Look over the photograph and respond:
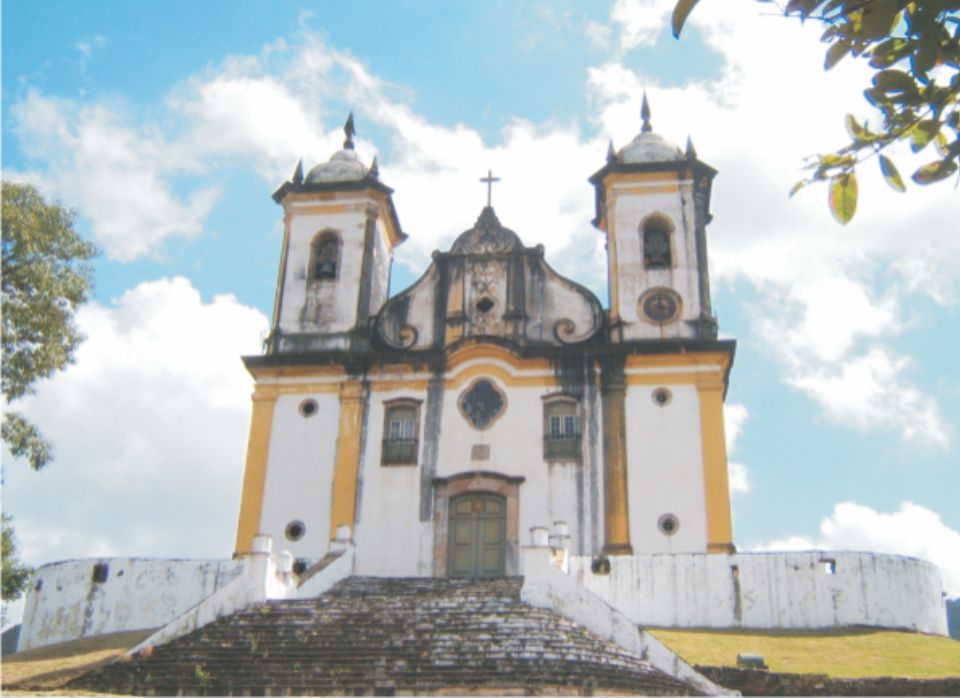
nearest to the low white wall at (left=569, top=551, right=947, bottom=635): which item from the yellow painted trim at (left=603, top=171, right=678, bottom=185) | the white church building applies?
the white church building

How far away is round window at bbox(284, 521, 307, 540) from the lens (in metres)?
18.4

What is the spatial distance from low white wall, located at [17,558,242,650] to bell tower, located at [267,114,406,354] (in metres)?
4.95

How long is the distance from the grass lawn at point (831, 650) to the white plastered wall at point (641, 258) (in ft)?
20.6

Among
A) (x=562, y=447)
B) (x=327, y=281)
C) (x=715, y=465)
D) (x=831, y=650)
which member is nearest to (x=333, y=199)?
(x=327, y=281)

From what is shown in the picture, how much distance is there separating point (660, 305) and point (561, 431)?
3.24 metres

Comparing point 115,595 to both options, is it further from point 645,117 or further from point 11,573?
point 645,117

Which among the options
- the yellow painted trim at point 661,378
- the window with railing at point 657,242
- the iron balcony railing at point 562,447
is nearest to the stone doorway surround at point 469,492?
the iron balcony railing at point 562,447

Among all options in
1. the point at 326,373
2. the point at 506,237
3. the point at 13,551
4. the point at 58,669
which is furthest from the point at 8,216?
the point at 506,237

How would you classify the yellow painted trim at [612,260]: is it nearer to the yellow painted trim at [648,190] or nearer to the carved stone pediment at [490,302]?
the yellow painted trim at [648,190]

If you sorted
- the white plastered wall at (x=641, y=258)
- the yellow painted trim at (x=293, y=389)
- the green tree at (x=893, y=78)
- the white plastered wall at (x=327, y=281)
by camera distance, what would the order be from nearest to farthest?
the green tree at (x=893, y=78) < the white plastered wall at (x=641, y=258) < the yellow painted trim at (x=293, y=389) < the white plastered wall at (x=327, y=281)

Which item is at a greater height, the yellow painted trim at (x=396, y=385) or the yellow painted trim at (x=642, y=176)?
the yellow painted trim at (x=642, y=176)

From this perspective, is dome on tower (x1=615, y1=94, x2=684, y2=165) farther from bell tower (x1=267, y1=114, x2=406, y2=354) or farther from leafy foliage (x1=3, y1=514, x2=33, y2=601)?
leafy foliage (x1=3, y1=514, x2=33, y2=601)

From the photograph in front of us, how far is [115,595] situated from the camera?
1688cm

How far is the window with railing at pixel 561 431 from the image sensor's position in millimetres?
18188
